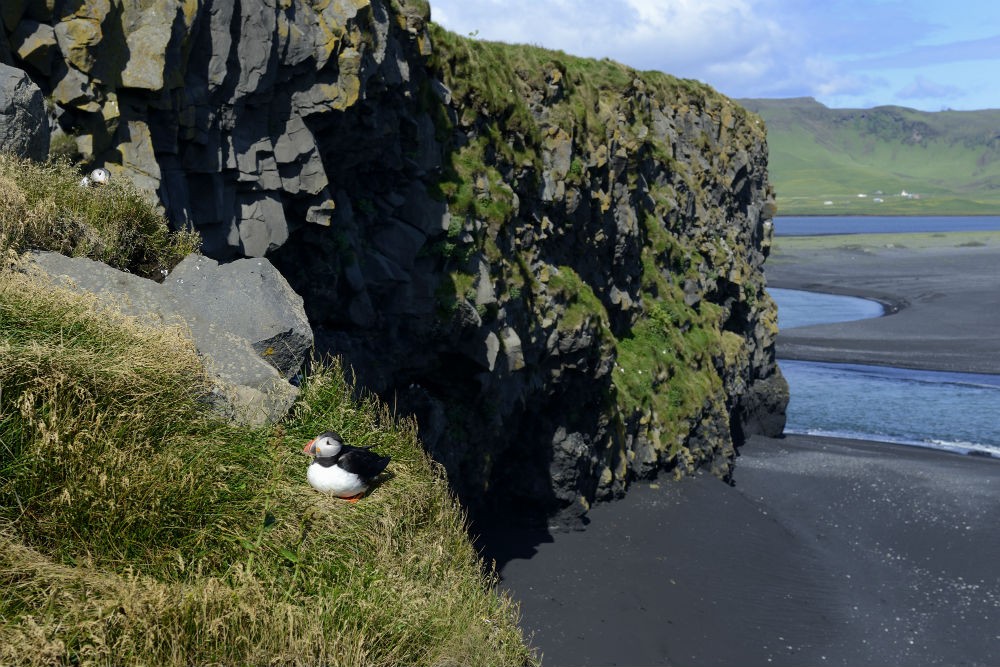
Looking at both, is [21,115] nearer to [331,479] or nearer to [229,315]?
[229,315]

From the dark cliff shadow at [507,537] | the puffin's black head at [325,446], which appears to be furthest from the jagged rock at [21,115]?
the dark cliff shadow at [507,537]

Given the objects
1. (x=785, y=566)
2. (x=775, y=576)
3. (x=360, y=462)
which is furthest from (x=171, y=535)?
(x=785, y=566)

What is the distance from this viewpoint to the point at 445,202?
850 inches

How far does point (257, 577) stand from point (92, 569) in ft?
4.17

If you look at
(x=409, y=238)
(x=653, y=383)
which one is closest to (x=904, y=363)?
(x=653, y=383)

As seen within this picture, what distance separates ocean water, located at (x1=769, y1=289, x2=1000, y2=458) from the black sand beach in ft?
9.98

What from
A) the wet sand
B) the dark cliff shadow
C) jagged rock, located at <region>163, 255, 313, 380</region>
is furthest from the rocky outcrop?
the dark cliff shadow

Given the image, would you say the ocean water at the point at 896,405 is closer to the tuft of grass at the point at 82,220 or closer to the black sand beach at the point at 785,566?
the black sand beach at the point at 785,566

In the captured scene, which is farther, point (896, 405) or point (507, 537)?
point (896, 405)

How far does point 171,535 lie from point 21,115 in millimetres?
6458

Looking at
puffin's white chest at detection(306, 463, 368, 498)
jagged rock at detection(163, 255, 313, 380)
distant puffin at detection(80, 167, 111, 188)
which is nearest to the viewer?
puffin's white chest at detection(306, 463, 368, 498)

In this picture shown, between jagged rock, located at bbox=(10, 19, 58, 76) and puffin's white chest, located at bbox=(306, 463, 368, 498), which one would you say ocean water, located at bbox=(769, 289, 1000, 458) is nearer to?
puffin's white chest, located at bbox=(306, 463, 368, 498)

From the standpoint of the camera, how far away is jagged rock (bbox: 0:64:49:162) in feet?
33.9

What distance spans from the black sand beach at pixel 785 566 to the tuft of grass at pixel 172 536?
12394 mm
